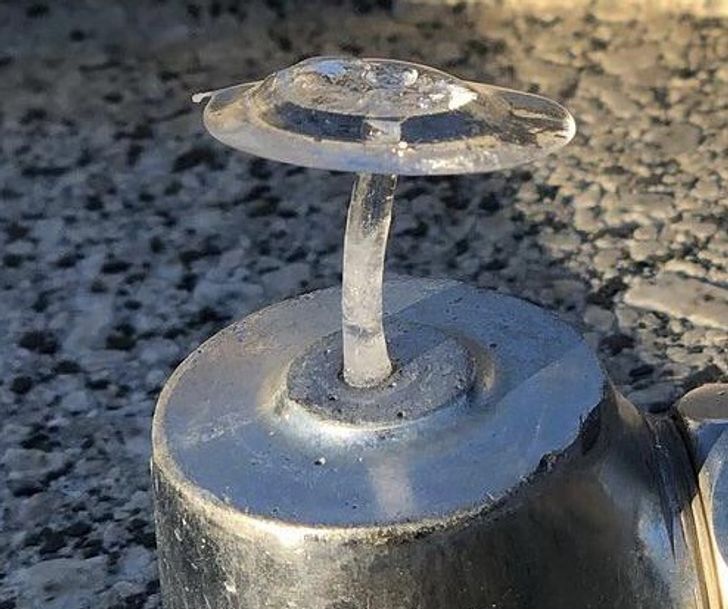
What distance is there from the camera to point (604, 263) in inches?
36.0

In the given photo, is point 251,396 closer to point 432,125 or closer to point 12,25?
point 432,125

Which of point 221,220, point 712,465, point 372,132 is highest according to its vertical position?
point 372,132

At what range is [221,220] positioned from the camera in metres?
0.98

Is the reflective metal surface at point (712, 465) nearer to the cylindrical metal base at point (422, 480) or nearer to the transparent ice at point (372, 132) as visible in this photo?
the cylindrical metal base at point (422, 480)

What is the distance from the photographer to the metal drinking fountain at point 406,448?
0.42 meters

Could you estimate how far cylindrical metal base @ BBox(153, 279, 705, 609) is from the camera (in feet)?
1.40

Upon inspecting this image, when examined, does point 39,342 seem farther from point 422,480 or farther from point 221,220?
point 422,480

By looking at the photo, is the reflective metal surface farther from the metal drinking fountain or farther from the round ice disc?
the round ice disc

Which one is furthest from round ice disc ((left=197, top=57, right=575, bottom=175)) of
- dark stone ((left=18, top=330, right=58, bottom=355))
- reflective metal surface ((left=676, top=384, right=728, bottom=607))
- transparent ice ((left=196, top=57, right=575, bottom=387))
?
dark stone ((left=18, top=330, right=58, bottom=355))

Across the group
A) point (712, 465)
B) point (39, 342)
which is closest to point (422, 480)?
point (712, 465)

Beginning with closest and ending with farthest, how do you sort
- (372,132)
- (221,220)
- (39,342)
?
(372,132) → (39,342) → (221,220)

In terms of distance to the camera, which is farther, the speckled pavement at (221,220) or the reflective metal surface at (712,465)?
the speckled pavement at (221,220)

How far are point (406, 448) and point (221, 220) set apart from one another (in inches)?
21.8

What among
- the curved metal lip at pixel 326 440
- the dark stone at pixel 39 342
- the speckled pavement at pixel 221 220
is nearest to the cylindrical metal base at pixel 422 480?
the curved metal lip at pixel 326 440
